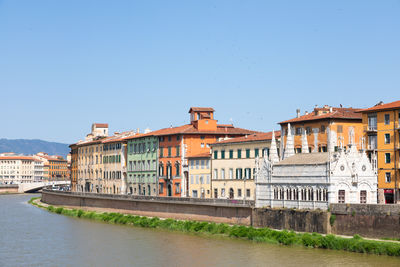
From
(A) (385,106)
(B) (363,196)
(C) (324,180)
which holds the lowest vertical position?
(B) (363,196)

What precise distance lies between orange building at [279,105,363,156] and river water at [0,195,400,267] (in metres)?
14.8

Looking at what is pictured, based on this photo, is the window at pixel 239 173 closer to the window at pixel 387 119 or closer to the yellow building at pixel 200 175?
the yellow building at pixel 200 175

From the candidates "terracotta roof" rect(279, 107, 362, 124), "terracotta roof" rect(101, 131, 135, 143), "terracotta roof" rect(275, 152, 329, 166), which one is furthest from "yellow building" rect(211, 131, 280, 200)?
"terracotta roof" rect(101, 131, 135, 143)

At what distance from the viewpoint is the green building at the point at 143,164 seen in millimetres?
89938

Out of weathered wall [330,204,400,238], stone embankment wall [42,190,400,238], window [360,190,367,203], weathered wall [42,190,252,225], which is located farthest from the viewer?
weathered wall [42,190,252,225]

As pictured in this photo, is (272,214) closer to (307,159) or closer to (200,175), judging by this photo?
(307,159)

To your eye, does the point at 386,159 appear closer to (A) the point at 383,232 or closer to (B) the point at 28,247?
(A) the point at 383,232

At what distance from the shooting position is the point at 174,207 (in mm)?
70438

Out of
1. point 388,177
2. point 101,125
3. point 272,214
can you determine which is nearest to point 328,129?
point 388,177

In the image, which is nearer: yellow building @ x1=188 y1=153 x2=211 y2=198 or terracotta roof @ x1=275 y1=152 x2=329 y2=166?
terracotta roof @ x1=275 y1=152 x2=329 y2=166

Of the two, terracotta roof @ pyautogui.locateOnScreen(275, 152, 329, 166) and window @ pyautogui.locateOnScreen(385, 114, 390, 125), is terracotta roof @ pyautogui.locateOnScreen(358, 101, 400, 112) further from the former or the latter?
terracotta roof @ pyautogui.locateOnScreen(275, 152, 329, 166)

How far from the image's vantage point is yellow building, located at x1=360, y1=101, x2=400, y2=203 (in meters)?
58.8

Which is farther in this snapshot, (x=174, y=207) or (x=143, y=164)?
(x=143, y=164)

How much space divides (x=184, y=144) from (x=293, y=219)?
3129 cm
